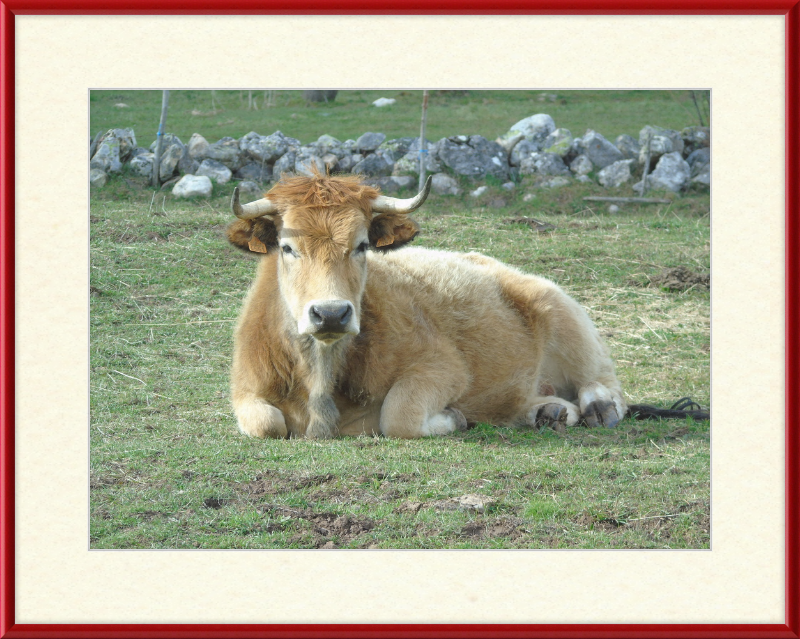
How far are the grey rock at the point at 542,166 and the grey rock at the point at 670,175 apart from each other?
134 cm

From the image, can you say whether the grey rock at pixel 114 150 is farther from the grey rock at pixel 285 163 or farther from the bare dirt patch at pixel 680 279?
the bare dirt patch at pixel 680 279

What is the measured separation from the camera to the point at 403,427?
674 centimetres

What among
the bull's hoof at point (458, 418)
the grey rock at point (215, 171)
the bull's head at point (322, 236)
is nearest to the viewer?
the bull's head at point (322, 236)

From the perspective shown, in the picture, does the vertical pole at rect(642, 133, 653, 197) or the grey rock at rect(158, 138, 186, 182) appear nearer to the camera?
the grey rock at rect(158, 138, 186, 182)

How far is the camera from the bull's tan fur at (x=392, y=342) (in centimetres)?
641

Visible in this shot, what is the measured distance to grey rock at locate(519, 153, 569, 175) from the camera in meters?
15.3

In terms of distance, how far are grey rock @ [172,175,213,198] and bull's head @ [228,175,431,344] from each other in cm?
718

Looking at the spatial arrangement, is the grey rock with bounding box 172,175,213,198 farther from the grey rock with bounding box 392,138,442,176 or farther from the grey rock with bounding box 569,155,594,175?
the grey rock with bounding box 569,155,594,175

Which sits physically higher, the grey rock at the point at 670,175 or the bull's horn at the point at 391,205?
the grey rock at the point at 670,175

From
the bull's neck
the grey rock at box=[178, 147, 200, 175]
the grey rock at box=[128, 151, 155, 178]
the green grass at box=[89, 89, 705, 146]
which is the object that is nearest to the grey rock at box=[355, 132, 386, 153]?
the green grass at box=[89, 89, 705, 146]

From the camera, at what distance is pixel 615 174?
15.3 m

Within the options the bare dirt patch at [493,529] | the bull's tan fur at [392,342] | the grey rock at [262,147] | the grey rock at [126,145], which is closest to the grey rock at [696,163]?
the grey rock at [262,147]

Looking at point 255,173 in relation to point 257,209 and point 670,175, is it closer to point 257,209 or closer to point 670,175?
point 670,175

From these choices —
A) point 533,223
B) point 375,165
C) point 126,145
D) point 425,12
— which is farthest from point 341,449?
point 375,165
